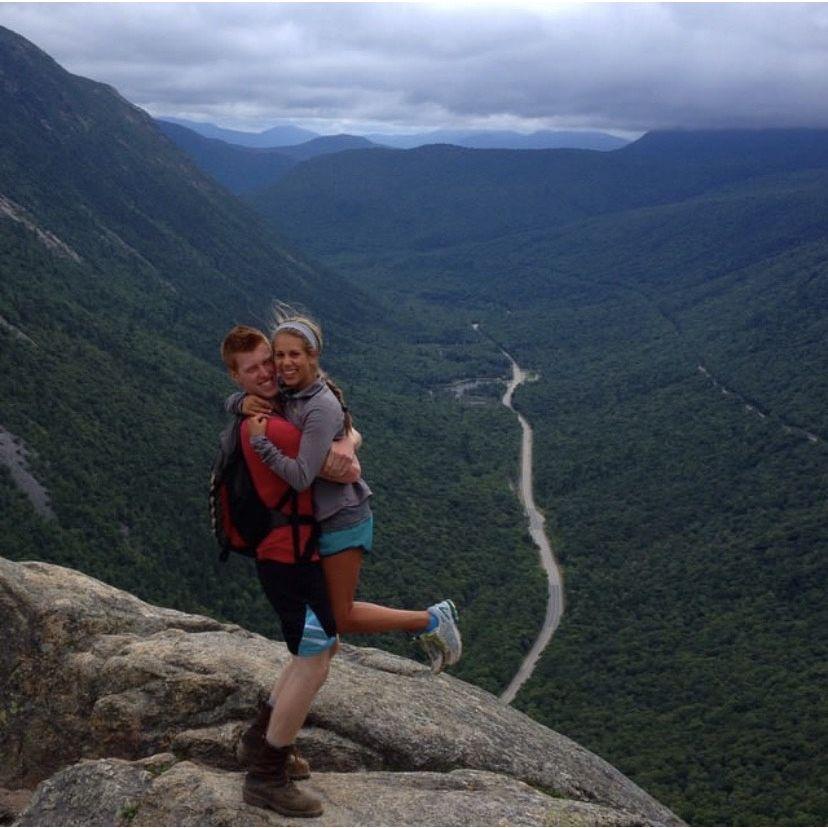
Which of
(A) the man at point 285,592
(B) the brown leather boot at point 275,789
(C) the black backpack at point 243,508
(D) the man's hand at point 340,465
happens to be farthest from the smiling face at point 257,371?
(B) the brown leather boot at point 275,789

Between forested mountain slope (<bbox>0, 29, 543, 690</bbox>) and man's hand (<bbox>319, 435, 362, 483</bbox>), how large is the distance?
3810 centimetres

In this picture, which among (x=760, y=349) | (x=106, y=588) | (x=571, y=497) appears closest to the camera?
(x=106, y=588)

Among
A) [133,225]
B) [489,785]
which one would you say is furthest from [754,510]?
[133,225]

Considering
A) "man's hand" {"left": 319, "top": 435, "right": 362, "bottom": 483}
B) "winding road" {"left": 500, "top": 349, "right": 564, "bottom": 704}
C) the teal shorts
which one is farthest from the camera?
"winding road" {"left": 500, "top": 349, "right": 564, "bottom": 704}

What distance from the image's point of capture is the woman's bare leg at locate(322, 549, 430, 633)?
8266 millimetres

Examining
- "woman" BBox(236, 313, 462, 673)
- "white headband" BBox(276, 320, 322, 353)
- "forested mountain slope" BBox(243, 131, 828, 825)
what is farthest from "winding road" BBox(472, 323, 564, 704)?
"white headband" BBox(276, 320, 322, 353)

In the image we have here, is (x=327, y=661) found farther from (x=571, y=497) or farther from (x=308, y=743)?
(x=571, y=497)

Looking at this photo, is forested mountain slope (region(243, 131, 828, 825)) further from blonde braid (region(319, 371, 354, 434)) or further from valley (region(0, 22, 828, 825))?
blonde braid (region(319, 371, 354, 434))

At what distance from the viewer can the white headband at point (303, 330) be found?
8.06 meters

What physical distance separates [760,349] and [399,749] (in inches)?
4777

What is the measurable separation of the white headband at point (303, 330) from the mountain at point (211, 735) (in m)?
4.64

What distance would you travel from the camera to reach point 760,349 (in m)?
121

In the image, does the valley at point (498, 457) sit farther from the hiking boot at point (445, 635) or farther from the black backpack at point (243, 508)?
the black backpack at point (243, 508)

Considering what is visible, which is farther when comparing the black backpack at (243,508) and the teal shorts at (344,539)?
the teal shorts at (344,539)
